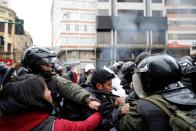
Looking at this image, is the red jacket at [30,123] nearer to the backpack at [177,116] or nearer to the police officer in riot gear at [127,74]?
the backpack at [177,116]

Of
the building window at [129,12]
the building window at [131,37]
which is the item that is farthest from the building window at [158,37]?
the building window at [129,12]

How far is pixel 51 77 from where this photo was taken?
3.92 metres

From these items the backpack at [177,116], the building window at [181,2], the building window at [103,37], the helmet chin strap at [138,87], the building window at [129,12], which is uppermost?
the building window at [181,2]

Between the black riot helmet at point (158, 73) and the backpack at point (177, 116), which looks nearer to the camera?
the backpack at point (177, 116)

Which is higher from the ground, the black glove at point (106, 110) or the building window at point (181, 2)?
the building window at point (181, 2)

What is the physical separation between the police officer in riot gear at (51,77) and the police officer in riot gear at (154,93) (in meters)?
0.95

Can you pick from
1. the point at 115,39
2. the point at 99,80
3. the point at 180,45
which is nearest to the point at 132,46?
the point at 115,39

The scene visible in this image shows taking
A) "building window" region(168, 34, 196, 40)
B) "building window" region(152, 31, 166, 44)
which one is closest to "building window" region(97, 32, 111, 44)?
"building window" region(152, 31, 166, 44)

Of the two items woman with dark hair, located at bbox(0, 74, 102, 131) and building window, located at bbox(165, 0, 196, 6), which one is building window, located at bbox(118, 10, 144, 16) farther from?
woman with dark hair, located at bbox(0, 74, 102, 131)

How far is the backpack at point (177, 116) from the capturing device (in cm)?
216

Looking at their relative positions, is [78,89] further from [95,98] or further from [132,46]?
[132,46]

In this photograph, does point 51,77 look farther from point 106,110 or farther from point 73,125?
→ point 73,125

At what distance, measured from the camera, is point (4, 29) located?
5378cm

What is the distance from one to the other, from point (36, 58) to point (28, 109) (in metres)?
1.43
